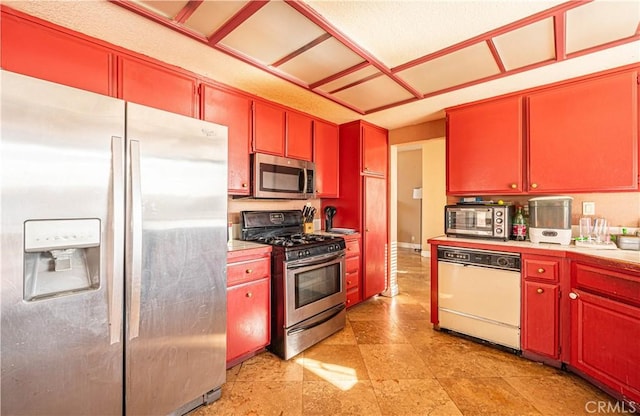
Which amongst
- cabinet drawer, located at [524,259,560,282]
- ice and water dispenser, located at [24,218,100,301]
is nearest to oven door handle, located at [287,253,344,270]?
ice and water dispenser, located at [24,218,100,301]

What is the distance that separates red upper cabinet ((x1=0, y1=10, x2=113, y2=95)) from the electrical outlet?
384cm

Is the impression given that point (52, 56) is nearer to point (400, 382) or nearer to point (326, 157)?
point (326, 157)

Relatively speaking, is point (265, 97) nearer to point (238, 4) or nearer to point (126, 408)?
point (238, 4)

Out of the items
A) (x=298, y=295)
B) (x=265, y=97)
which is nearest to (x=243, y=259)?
(x=298, y=295)

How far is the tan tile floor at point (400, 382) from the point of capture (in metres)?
1.67

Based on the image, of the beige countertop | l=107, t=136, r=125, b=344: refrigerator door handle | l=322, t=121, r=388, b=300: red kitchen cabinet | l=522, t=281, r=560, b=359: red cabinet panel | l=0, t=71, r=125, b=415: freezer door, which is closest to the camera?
l=0, t=71, r=125, b=415: freezer door

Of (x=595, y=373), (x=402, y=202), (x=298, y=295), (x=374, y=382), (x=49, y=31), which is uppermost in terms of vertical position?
(x=49, y=31)

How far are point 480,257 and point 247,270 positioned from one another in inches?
80.2

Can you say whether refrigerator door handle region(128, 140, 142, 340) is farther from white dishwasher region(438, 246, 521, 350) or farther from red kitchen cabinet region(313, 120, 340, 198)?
white dishwasher region(438, 246, 521, 350)

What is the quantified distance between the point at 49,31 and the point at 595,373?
3992mm

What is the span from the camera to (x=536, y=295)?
2127 mm

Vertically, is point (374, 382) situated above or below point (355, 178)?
below

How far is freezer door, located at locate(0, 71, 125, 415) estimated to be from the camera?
3.47 feet

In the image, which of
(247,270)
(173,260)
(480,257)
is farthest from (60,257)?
(480,257)
